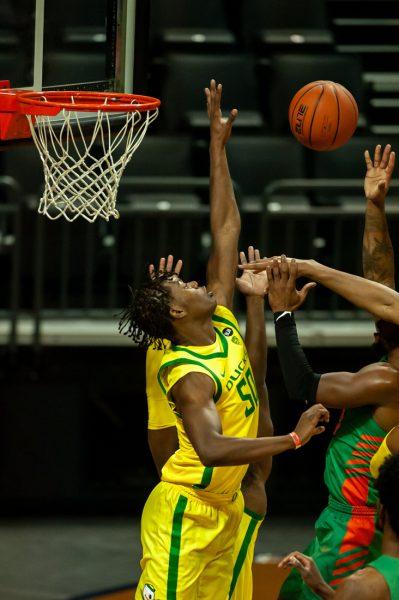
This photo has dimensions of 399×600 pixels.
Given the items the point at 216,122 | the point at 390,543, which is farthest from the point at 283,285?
the point at 390,543

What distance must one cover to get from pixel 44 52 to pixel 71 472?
3.34 m

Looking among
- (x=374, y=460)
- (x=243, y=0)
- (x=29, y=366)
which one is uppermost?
(x=243, y=0)

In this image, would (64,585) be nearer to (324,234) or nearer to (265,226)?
(265,226)

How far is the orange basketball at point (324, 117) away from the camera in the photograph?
194 inches

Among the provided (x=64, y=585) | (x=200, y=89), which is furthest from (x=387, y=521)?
(x=200, y=89)

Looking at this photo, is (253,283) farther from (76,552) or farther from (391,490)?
(76,552)

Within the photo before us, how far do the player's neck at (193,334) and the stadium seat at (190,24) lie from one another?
5538 millimetres

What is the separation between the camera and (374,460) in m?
4.38

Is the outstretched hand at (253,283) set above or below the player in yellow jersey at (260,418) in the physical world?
above

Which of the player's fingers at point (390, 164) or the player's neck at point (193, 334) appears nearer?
the player's neck at point (193, 334)

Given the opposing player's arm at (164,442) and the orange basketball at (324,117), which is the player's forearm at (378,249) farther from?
the opposing player's arm at (164,442)

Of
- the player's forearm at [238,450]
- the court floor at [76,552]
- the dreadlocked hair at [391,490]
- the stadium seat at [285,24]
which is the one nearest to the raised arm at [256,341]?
the player's forearm at [238,450]

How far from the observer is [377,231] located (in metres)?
4.93

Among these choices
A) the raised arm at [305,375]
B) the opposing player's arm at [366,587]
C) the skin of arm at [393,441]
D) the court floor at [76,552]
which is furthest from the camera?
the court floor at [76,552]
